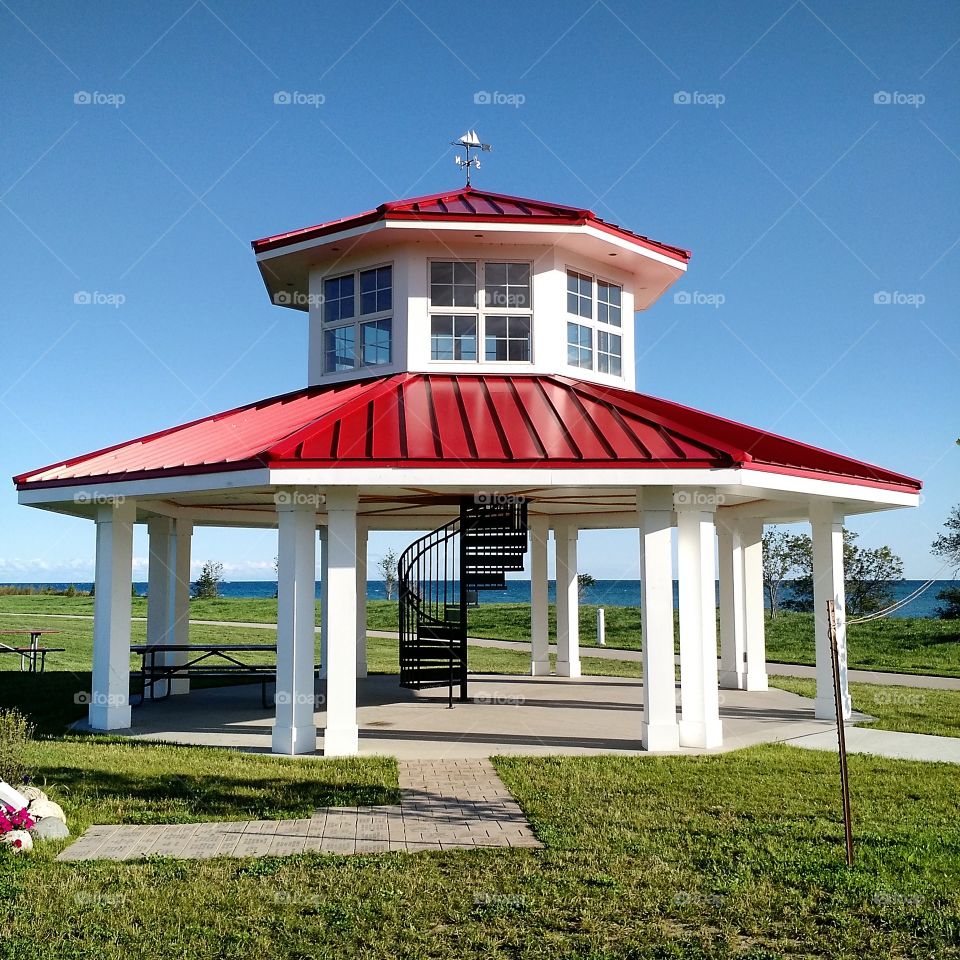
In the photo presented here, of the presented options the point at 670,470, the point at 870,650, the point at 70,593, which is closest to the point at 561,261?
the point at 670,470

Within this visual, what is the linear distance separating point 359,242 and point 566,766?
8191mm

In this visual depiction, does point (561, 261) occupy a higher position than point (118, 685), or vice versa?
point (561, 261)

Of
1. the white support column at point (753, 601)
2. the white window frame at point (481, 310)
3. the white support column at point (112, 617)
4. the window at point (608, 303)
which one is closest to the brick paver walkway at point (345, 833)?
the white support column at point (112, 617)

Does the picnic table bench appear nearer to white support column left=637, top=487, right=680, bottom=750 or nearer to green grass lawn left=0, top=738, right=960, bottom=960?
green grass lawn left=0, top=738, right=960, bottom=960

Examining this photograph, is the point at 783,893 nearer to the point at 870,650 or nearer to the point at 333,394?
the point at 333,394

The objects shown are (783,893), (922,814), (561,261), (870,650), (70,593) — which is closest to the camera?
(783,893)

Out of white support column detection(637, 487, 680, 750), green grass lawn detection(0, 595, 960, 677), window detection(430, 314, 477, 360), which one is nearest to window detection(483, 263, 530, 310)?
window detection(430, 314, 477, 360)

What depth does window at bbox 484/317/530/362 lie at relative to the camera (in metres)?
14.1

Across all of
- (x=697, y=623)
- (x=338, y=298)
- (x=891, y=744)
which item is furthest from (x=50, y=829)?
(x=891, y=744)

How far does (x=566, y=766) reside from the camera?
10406mm

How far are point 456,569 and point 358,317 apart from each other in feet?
15.9

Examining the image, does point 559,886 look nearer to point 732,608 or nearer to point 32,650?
point 732,608

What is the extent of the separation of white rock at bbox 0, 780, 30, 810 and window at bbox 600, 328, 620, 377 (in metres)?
10.2

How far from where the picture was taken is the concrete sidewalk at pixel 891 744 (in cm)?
1131
